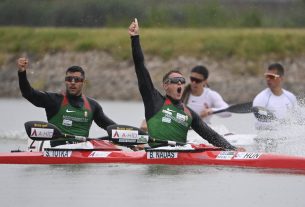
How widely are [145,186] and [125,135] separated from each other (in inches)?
75.5

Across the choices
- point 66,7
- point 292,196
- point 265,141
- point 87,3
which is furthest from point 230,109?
point 66,7

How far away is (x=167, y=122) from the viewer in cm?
1541

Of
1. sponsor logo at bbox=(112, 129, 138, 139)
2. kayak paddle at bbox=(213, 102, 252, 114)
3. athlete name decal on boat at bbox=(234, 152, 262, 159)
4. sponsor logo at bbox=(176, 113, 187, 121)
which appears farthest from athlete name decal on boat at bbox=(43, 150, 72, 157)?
kayak paddle at bbox=(213, 102, 252, 114)

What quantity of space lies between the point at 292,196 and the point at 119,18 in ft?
80.2

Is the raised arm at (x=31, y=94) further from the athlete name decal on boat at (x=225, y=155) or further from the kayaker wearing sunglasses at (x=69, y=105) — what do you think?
the athlete name decal on boat at (x=225, y=155)

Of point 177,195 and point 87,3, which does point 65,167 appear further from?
→ point 87,3

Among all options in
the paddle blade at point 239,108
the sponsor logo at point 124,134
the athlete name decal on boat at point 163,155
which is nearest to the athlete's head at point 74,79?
the sponsor logo at point 124,134

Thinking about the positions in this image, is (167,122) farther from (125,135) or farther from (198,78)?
(198,78)

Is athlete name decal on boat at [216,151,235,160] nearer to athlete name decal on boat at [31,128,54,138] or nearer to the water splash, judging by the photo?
athlete name decal on boat at [31,128,54,138]

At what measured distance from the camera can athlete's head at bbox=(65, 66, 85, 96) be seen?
16.0 meters

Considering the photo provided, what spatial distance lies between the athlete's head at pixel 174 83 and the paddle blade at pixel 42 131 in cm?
167

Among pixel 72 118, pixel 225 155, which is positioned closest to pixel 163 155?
pixel 225 155

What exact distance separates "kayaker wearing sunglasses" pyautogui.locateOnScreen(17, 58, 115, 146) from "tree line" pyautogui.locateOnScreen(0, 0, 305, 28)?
61.7ft

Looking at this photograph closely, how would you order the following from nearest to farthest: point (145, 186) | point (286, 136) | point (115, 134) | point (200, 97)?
point (145, 186) < point (115, 134) < point (286, 136) < point (200, 97)
